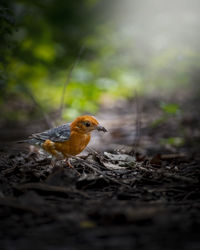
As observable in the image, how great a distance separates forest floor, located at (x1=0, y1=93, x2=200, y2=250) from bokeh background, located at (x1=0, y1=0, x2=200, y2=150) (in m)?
2.88

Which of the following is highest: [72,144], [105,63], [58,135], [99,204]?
[105,63]

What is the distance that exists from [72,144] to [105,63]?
1037 cm

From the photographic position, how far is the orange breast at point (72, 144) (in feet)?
11.9

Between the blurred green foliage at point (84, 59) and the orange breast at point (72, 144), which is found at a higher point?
the blurred green foliage at point (84, 59)

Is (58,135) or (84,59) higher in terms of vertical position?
(84,59)

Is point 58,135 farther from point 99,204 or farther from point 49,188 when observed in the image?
point 99,204

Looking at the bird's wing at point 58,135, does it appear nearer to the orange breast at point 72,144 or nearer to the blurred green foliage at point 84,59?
the orange breast at point 72,144

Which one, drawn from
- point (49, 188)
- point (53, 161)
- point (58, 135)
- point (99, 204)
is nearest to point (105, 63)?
point (58, 135)

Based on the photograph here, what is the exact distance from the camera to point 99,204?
226cm

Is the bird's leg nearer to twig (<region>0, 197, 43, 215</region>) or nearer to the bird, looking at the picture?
the bird

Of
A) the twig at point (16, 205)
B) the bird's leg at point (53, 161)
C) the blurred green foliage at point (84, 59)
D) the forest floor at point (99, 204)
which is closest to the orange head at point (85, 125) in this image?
the forest floor at point (99, 204)

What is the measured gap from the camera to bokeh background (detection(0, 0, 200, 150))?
28.5 ft

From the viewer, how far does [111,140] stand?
6.47 meters

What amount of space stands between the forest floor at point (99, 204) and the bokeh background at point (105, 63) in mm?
2882
